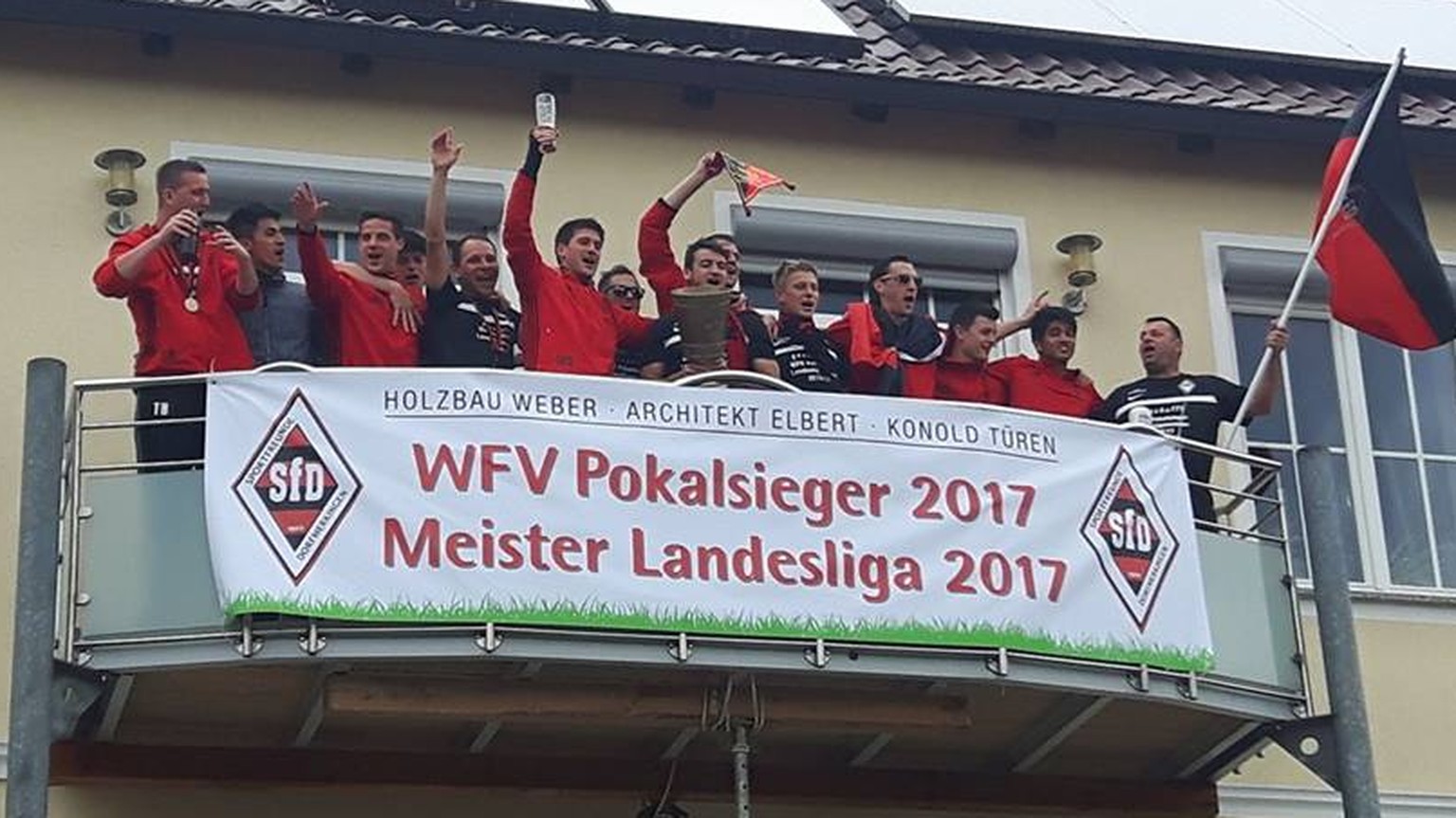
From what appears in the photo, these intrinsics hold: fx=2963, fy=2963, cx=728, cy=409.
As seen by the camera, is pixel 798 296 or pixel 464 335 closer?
pixel 464 335

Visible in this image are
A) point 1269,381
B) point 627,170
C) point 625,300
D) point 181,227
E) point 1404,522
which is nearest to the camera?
point 181,227

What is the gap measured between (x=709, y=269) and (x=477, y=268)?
1.00 m

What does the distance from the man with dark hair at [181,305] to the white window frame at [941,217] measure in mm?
3369

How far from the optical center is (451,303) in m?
12.6

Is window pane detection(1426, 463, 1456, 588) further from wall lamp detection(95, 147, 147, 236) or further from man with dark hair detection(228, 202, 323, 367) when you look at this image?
wall lamp detection(95, 147, 147, 236)

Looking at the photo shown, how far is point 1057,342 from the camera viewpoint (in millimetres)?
13828

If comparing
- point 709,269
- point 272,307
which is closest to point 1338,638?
point 709,269

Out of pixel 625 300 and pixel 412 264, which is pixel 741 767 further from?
pixel 412 264

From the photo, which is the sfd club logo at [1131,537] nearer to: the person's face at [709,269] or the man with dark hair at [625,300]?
the person's face at [709,269]

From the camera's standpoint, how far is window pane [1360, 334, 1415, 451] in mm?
15789

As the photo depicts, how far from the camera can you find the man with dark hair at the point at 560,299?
12281 mm

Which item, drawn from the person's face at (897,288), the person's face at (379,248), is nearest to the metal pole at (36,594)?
the person's face at (379,248)

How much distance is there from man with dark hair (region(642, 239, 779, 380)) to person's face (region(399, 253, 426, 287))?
1.04m

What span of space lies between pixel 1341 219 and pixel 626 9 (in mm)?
3673
